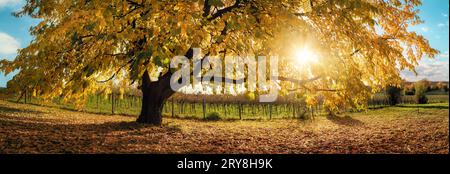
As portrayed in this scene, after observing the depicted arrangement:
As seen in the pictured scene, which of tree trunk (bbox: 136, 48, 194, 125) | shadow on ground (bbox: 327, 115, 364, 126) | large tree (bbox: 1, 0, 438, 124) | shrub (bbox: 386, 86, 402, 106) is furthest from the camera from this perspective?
shrub (bbox: 386, 86, 402, 106)

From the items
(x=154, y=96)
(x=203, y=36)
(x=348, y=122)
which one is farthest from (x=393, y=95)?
(x=203, y=36)

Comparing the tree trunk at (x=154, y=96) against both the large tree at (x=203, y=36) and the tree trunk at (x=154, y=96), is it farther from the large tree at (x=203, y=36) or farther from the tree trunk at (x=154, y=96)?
the large tree at (x=203, y=36)

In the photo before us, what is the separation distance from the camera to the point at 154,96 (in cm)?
1612

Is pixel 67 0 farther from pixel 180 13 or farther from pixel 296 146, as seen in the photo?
pixel 296 146

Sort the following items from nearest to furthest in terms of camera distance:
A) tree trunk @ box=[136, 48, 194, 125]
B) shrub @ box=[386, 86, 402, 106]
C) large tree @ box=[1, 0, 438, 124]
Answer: large tree @ box=[1, 0, 438, 124] < tree trunk @ box=[136, 48, 194, 125] < shrub @ box=[386, 86, 402, 106]

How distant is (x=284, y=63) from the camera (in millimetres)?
16031

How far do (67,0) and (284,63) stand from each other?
891cm

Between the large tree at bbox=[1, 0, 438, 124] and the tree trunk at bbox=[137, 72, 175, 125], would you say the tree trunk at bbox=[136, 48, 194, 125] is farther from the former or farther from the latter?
the large tree at bbox=[1, 0, 438, 124]

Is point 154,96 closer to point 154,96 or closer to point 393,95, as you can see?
point 154,96

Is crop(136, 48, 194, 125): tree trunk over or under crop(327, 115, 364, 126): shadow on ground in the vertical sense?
over

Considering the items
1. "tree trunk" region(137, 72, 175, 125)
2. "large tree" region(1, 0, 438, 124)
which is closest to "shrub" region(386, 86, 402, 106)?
"large tree" region(1, 0, 438, 124)

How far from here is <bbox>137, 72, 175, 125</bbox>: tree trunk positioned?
15914 millimetres

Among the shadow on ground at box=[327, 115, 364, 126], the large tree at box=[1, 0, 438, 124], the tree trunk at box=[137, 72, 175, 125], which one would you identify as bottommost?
the shadow on ground at box=[327, 115, 364, 126]

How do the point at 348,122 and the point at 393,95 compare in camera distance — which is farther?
the point at 393,95
